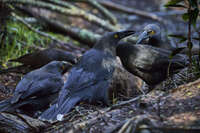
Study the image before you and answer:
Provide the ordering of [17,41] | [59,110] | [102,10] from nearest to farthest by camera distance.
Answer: [59,110], [17,41], [102,10]

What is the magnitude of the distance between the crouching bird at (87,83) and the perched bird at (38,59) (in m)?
1.54

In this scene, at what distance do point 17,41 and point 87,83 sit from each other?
291cm

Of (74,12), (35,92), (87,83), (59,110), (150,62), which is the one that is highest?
(74,12)

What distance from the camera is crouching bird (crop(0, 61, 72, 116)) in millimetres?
4051

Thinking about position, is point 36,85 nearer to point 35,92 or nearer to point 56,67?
point 35,92

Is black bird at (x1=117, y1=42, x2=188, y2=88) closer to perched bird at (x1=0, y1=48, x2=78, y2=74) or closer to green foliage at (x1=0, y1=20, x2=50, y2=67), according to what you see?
perched bird at (x1=0, y1=48, x2=78, y2=74)

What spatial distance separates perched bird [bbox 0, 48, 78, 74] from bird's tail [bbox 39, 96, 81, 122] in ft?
6.13

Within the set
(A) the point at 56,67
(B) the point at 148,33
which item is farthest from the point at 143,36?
(A) the point at 56,67

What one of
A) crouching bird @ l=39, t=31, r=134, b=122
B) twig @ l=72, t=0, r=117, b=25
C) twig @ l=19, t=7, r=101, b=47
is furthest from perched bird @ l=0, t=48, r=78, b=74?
twig @ l=72, t=0, r=117, b=25

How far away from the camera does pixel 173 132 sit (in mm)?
2336

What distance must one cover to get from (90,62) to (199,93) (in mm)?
1689

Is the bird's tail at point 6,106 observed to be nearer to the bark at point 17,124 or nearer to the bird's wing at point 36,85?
the bird's wing at point 36,85

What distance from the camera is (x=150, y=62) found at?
484cm

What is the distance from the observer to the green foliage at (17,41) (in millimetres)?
6188
